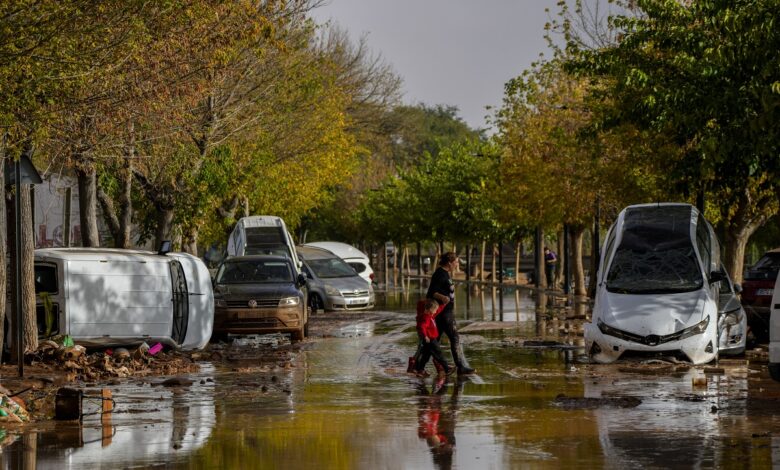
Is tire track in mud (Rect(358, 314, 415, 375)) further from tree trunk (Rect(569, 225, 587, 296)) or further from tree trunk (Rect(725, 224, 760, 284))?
tree trunk (Rect(569, 225, 587, 296))

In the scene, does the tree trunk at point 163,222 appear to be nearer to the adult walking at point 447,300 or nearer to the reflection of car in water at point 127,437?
the adult walking at point 447,300

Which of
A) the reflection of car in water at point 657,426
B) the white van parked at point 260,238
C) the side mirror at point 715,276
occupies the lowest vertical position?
the reflection of car in water at point 657,426

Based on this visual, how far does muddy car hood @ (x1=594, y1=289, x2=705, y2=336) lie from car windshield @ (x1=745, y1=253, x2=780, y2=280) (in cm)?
589

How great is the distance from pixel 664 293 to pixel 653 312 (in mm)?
847

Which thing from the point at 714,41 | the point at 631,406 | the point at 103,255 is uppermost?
the point at 714,41

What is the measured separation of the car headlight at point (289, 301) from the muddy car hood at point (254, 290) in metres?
0.10

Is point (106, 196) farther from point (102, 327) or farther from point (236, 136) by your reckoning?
point (102, 327)

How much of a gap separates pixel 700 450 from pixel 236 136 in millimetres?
25510

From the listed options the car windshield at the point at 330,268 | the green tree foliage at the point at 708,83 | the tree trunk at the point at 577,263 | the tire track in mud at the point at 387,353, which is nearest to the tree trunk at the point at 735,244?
the green tree foliage at the point at 708,83

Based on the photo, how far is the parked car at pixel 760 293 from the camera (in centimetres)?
2481

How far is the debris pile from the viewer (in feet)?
60.5

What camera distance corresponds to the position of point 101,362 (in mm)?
18953

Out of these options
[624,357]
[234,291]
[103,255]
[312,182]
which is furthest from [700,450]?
[312,182]

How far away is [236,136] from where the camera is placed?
35.2 metres
